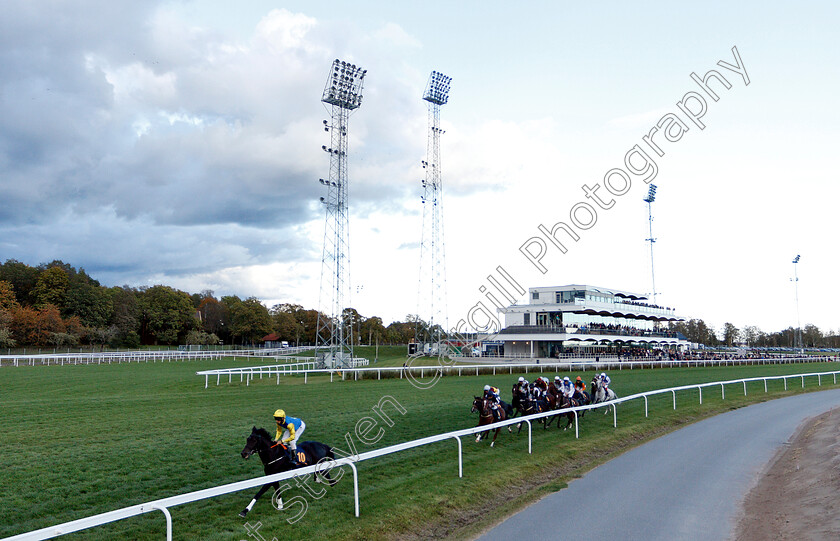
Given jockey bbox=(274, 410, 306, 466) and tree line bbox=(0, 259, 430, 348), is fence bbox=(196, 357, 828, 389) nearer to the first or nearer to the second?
jockey bbox=(274, 410, 306, 466)

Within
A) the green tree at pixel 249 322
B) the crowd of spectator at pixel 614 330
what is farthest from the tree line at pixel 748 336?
the green tree at pixel 249 322

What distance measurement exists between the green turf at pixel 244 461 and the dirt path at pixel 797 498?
2.71 metres

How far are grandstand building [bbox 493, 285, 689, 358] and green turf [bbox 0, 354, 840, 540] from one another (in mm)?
35142

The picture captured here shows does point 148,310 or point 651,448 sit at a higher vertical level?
point 148,310

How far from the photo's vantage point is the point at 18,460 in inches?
375

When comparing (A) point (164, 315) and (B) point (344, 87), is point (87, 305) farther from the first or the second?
(B) point (344, 87)

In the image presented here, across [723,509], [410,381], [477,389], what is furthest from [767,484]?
[410,381]

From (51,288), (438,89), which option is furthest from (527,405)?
(51,288)

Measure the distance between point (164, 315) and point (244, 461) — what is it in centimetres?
7547

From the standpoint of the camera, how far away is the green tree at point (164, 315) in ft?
254

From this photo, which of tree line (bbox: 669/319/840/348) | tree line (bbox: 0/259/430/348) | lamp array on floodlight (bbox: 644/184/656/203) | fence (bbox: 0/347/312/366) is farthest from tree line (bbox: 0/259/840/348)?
tree line (bbox: 669/319/840/348)

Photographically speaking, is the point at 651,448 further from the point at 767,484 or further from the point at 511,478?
the point at 511,478

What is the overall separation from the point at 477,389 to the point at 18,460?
53.9 feet

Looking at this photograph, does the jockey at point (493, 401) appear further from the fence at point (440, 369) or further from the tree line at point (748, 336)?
the tree line at point (748, 336)
